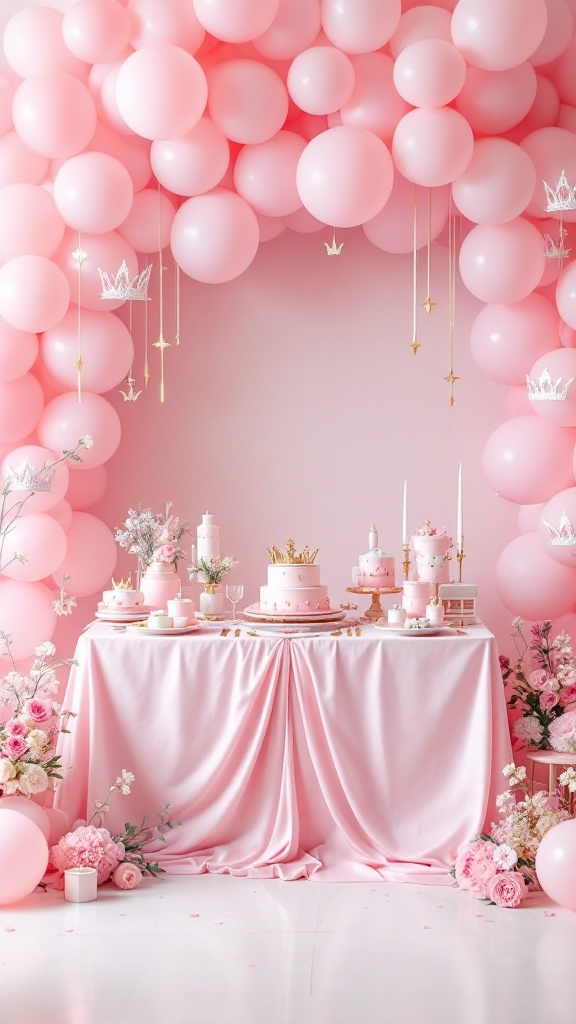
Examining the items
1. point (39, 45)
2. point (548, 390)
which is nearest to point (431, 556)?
point (548, 390)

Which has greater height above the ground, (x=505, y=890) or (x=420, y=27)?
(x=420, y=27)

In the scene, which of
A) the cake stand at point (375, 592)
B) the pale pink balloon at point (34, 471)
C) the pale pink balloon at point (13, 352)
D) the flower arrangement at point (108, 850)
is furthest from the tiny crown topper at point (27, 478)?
the cake stand at point (375, 592)

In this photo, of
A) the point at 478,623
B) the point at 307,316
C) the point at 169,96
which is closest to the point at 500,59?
the point at 169,96

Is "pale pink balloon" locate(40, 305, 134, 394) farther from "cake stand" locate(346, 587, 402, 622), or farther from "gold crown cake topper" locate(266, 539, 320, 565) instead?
"cake stand" locate(346, 587, 402, 622)

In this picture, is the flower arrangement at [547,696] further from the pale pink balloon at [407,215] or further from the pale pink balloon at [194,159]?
the pale pink balloon at [194,159]

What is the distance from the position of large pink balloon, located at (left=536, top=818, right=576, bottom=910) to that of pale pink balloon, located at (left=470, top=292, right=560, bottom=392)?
1679mm

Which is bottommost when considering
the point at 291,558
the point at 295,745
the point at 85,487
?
the point at 295,745

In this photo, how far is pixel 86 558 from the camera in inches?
170

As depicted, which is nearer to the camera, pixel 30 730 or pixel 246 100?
pixel 30 730

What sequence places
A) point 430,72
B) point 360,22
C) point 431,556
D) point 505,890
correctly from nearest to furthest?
point 505,890
point 430,72
point 360,22
point 431,556

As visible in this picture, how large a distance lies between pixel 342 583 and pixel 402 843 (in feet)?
4.58

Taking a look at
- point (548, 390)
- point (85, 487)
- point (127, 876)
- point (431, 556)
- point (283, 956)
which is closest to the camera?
point (283, 956)

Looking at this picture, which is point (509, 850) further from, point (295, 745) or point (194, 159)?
point (194, 159)

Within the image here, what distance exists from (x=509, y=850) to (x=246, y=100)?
2.58 meters
